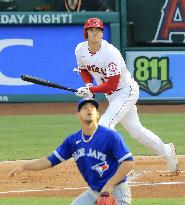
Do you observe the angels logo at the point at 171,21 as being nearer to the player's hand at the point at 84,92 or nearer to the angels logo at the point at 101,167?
the player's hand at the point at 84,92

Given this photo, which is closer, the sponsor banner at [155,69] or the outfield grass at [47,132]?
the outfield grass at [47,132]

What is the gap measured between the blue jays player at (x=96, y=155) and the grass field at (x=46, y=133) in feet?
7.78

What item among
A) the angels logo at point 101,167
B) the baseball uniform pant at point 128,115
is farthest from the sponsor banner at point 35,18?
the angels logo at point 101,167

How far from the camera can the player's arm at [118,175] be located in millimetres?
6487

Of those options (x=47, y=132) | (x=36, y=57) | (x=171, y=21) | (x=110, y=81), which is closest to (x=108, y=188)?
(x=110, y=81)

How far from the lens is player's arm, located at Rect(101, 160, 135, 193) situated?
6487 mm

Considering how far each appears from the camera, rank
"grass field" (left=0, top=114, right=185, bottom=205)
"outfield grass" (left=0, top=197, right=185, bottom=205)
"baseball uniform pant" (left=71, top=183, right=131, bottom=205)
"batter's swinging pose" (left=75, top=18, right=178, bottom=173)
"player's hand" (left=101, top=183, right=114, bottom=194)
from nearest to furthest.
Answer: "player's hand" (left=101, top=183, right=114, bottom=194), "baseball uniform pant" (left=71, top=183, right=131, bottom=205), "outfield grass" (left=0, top=197, right=185, bottom=205), "batter's swinging pose" (left=75, top=18, right=178, bottom=173), "grass field" (left=0, top=114, right=185, bottom=205)

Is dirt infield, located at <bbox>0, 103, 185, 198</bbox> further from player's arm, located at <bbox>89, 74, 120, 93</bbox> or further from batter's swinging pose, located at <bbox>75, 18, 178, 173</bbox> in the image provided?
player's arm, located at <bbox>89, 74, 120, 93</bbox>

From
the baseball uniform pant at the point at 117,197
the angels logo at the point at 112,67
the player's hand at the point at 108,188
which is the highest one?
the player's hand at the point at 108,188

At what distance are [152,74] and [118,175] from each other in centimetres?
1251

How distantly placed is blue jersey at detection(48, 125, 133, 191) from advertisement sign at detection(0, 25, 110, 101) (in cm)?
1215

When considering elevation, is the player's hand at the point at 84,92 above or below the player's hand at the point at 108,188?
below

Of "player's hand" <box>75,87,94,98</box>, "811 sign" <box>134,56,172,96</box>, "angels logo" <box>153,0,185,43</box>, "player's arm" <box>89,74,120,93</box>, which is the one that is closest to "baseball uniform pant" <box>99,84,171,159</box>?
"player's arm" <box>89,74,120,93</box>

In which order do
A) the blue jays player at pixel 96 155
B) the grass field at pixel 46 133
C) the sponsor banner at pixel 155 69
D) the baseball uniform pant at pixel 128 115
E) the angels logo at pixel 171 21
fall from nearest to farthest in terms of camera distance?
the blue jays player at pixel 96 155
the baseball uniform pant at pixel 128 115
the grass field at pixel 46 133
the sponsor banner at pixel 155 69
the angels logo at pixel 171 21
